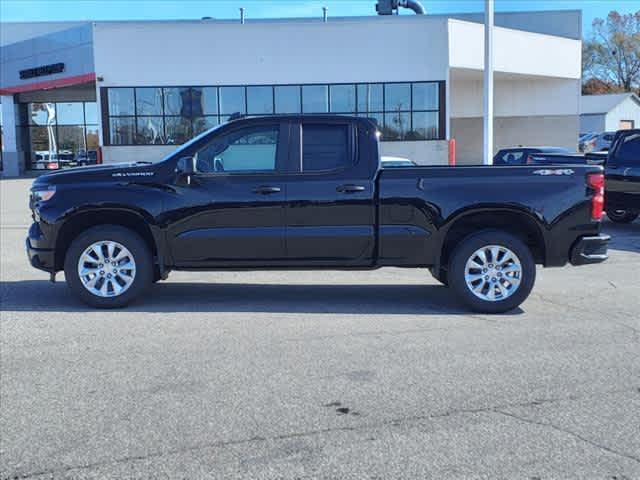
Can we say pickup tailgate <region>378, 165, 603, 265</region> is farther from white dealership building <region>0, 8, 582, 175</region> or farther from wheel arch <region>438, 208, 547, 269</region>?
white dealership building <region>0, 8, 582, 175</region>

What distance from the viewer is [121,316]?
7.16 m

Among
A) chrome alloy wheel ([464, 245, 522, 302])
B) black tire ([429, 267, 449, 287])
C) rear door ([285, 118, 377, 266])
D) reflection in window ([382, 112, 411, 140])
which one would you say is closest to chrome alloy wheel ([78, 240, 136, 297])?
rear door ([285, 118, 377, 266])

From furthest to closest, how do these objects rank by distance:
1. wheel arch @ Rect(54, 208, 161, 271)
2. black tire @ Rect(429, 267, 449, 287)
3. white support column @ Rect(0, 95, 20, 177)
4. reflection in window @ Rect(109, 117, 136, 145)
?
white support column @ Rect(0, 95, 20, 177), reflection in window @ Rect(109, 117, 136, 145), black tire @ Rect(429, 267, 449, 287), wheel arch @ Rect(54, 208, 161, 271)

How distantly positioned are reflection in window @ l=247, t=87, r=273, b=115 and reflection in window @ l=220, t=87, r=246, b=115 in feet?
1.12

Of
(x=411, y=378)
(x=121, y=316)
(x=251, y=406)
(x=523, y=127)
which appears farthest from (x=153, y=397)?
(x=523, y=127)

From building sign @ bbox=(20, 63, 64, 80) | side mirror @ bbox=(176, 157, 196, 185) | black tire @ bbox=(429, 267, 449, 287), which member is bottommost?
black tire @ bbox=(429, 267, 449, 287)

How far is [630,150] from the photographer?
14219 millimetres

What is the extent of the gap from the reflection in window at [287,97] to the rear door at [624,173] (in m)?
19.7

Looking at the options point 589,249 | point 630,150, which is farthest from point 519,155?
point 589,249

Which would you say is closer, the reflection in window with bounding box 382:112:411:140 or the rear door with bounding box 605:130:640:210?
the rear door with bounding box 605:130:640:210

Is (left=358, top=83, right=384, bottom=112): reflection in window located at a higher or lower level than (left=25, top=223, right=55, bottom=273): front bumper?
higher

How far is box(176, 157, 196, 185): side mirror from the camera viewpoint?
7164 mm

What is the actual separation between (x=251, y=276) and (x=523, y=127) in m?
35.8

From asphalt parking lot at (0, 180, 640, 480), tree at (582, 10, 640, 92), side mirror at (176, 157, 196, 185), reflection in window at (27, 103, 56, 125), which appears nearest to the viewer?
asphalt parking lot at (0, 180, 640, 480)
